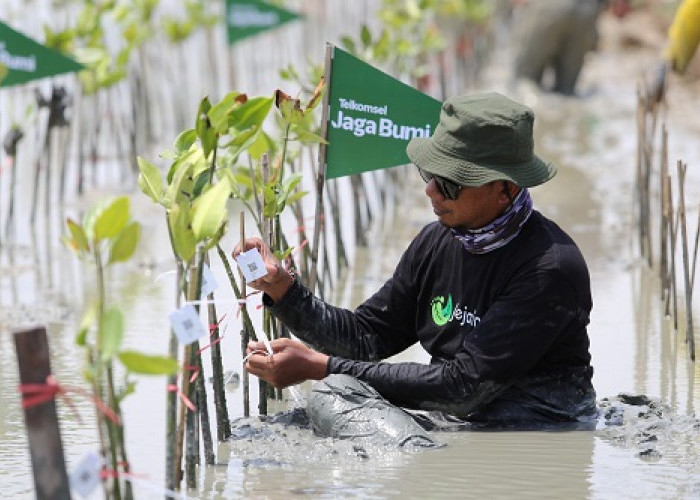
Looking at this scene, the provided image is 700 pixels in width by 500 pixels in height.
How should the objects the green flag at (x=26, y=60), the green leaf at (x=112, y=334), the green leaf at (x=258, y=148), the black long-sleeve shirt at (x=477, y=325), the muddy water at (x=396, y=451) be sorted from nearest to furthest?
1. the green leaf at (x=112, y=334)
2. the muddy water at (x=396, y=451)
3. the black long-sleeve shirt at (x=477, y=325)
4. the green leaf at (x=258, y=148)
5. the green flag at (x=26, y=60)

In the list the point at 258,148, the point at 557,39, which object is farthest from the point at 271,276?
the point at 557,39

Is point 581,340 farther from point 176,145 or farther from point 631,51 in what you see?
point 631,51

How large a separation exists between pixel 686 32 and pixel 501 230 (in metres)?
1.54

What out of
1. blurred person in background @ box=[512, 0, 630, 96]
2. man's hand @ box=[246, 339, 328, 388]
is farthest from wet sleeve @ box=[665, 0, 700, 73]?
blurred person in background @ box=[512, 0, 630, 96]

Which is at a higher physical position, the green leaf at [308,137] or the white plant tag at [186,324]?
the green leaf at [308,137]

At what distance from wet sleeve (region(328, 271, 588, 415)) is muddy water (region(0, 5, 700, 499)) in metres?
0.15

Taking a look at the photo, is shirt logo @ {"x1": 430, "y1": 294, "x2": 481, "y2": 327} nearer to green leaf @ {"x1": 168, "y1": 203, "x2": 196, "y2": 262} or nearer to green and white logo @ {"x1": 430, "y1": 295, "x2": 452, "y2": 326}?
green and white logo @ {"x1": 430, "y1": 295, "x2": 452, "y2": 326}

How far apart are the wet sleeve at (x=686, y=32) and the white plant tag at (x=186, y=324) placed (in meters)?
2.45

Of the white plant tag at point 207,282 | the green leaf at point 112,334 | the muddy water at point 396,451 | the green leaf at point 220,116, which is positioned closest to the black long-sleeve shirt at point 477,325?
the muddy water at point 396,451

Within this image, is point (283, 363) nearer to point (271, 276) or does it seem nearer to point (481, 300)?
point (271, 276)

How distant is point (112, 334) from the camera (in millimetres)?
2361

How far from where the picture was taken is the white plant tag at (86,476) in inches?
92.8

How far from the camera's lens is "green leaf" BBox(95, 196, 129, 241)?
246cm

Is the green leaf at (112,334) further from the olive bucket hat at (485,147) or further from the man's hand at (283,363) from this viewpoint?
the olive bucket hat at (485,147)
